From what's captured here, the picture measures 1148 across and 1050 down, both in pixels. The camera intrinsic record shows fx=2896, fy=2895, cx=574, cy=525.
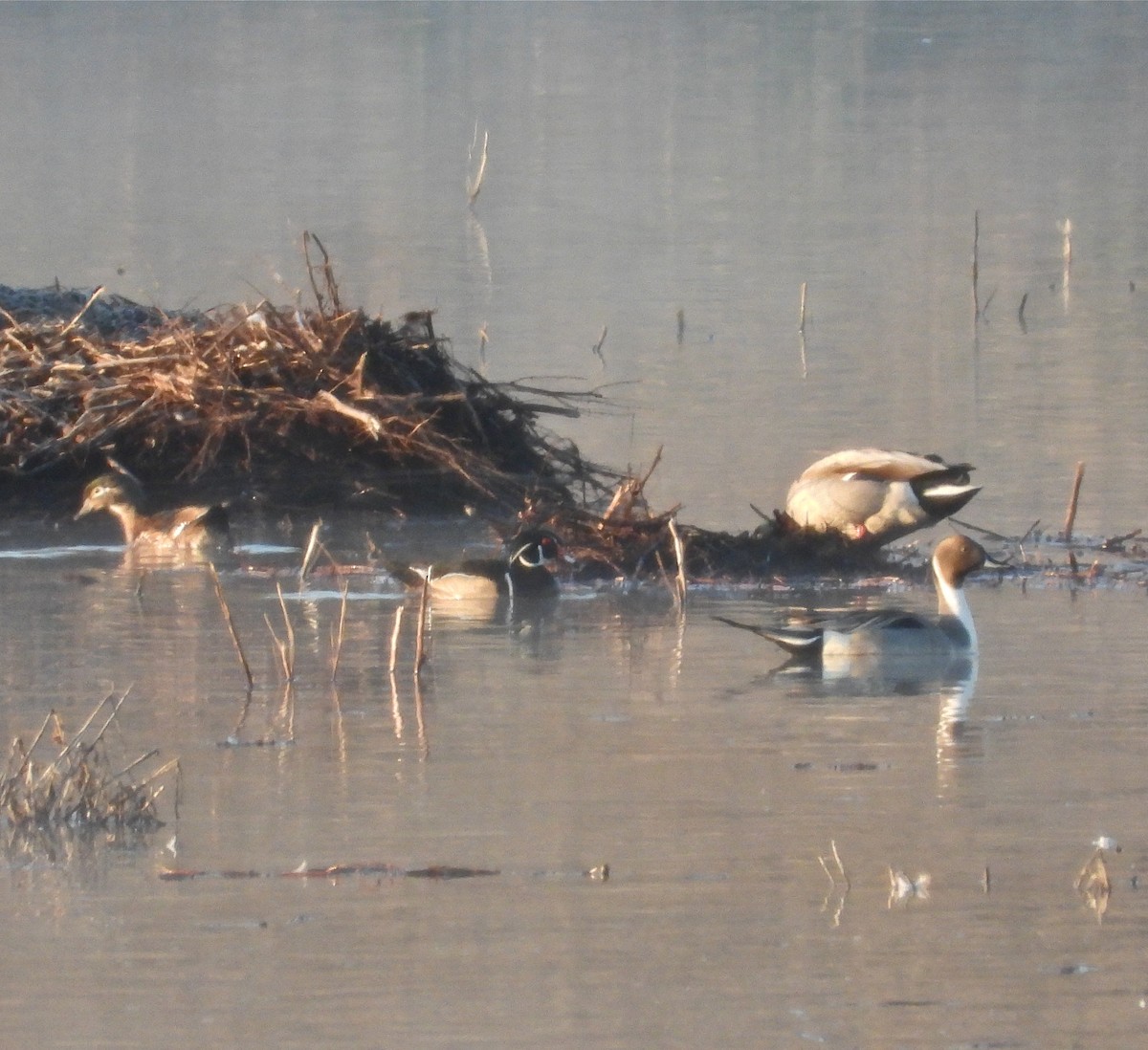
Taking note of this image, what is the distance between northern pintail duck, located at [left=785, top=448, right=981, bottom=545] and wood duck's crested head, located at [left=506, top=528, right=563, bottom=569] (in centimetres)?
111

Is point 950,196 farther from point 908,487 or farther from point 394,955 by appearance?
point 394,955

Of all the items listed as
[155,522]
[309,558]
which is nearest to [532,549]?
[309,558]

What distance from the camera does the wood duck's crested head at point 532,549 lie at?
9898mm

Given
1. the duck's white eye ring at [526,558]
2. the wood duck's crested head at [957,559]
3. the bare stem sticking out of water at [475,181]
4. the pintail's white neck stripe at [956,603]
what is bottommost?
the duck's white eye ring at [526,558]

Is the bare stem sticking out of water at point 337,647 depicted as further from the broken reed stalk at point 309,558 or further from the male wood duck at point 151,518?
the male wood duck at point 151,518

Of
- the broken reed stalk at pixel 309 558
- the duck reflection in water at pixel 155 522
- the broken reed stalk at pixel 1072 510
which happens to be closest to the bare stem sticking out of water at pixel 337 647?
the broken reed stalk at pixel 309 558

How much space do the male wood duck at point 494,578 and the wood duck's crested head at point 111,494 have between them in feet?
5.76

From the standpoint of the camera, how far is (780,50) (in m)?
54.2

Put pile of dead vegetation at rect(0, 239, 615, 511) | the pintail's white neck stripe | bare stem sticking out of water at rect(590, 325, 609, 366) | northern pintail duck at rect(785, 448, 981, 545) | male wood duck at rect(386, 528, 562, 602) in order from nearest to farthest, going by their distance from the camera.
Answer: the pintail's white neck stripe → male wood duck at rect(386, 528, 562, 602) → northern pintail duck at rect(785, 448, 981, 545) → pile of dead vegetation at rect(0, 239, 615, 511) → bare stem sticking out of water at rect(590, 325, 609, 366)

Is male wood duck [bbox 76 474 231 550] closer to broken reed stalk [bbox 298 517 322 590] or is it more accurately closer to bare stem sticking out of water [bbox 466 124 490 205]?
broken reed stalk [bbox 298 517 322 590]

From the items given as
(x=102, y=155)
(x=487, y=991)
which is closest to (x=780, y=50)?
(x=102, y=155)

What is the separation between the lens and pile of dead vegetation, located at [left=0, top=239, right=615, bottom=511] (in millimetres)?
11625

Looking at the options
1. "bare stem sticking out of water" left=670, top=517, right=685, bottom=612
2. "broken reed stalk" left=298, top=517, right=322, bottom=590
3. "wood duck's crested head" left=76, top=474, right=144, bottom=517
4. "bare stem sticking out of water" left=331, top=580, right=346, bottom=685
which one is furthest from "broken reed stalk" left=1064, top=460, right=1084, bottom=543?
"wood duck's crested head" left=76, top=474, right=144, bottom=517

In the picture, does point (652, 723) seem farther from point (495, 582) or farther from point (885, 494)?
point (885, 494)
